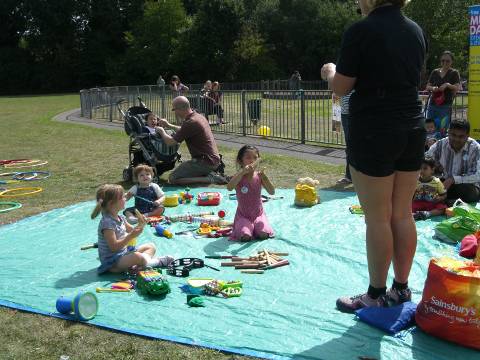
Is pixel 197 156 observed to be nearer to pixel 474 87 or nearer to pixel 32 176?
pixel 32 176

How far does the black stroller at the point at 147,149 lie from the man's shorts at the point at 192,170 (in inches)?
13.2

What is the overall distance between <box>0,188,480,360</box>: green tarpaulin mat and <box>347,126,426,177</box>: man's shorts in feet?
3.76

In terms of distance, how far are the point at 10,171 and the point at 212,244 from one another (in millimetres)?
7224

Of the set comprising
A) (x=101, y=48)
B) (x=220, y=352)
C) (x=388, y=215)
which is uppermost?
(x=101, y=48)

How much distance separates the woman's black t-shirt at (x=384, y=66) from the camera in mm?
3701

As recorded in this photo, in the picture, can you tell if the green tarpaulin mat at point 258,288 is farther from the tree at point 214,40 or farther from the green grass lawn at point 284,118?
the tree at point 214,40

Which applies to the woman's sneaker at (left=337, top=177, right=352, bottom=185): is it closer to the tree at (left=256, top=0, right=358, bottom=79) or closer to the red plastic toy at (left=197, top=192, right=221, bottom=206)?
the red plastic toy at (left=197, top=192, right=221, bottom=206)

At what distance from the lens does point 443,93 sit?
10641mm

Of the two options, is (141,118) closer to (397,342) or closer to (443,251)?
(443,251)

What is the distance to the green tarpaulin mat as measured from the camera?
3918 mm

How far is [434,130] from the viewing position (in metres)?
10.2

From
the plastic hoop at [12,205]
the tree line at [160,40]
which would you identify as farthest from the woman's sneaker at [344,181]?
the tree line at [160,40]

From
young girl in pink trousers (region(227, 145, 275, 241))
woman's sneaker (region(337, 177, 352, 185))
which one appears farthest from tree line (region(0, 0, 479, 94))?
young girl in pink trousers (region(227, 145, 275, 241))

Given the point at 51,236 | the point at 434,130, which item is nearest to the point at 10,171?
the point at 51,236
